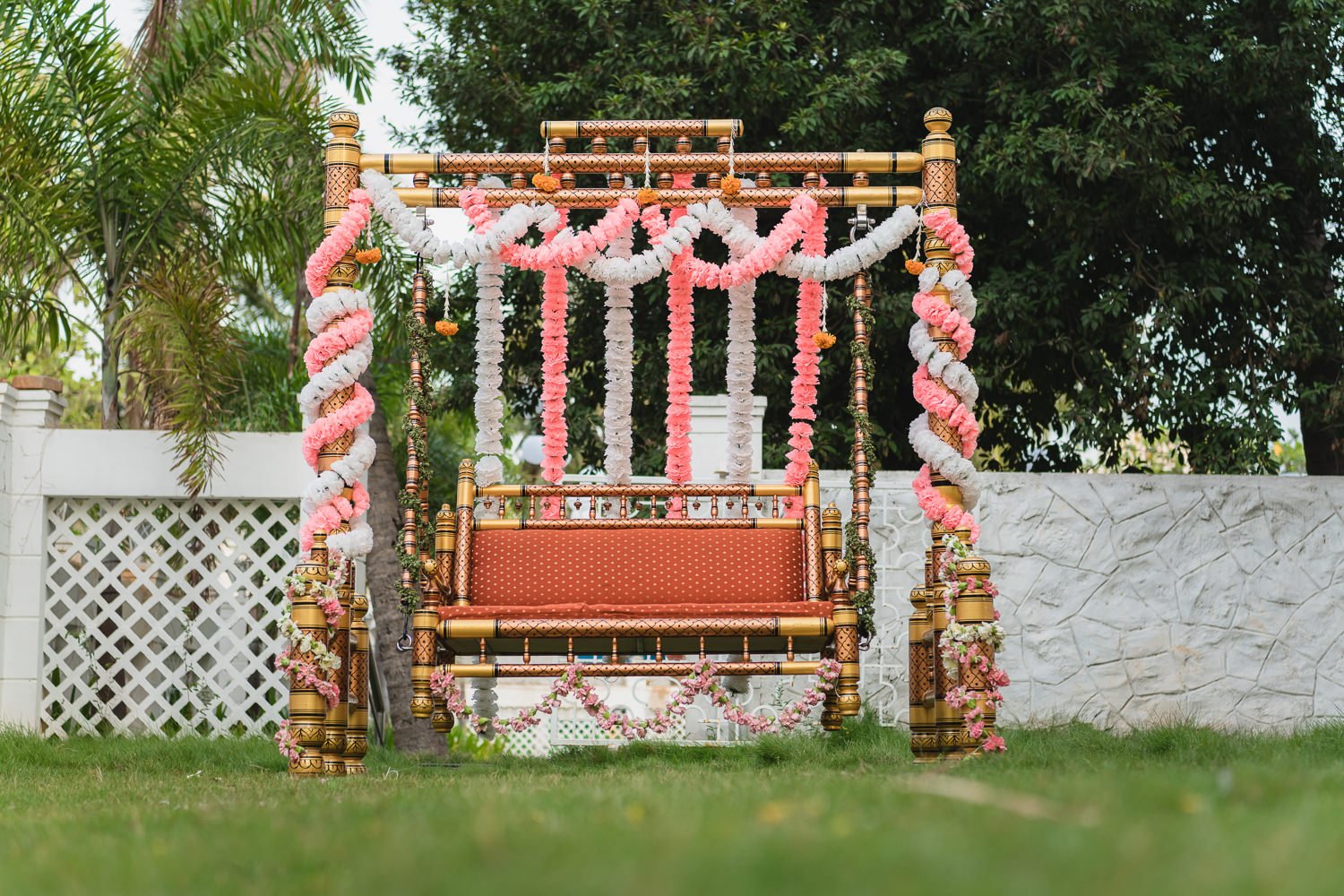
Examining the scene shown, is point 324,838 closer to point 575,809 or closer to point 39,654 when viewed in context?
point 575,809

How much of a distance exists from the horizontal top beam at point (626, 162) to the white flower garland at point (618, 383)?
648mm

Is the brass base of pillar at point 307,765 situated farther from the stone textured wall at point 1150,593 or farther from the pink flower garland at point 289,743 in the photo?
the stone textured wall at point 1150,593

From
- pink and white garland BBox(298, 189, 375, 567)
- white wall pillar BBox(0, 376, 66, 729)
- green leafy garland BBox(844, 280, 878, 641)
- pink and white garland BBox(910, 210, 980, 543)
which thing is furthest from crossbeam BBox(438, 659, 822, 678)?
white wall pillar BBox(0, 376, 66, 729)

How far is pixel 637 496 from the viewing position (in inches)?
264

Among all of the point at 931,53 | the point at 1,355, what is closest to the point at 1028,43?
the point at 931,53

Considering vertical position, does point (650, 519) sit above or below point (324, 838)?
above

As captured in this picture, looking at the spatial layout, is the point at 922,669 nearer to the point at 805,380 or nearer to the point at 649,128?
the point at 805,380

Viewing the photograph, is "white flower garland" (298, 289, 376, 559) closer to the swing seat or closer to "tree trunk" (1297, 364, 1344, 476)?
the swing seat

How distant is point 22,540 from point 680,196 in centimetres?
431

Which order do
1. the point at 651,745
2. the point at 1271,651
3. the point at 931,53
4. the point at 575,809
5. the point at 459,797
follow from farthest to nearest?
the point at 931,53 → the point at 1271,651 → the point at 651,745 → the point at 459,797 → the point at 575,809

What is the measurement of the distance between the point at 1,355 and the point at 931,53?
645cm

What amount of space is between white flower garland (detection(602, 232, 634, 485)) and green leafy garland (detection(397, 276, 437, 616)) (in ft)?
3.00

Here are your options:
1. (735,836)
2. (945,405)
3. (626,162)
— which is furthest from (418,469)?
(735,836)

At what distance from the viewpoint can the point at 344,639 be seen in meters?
5.85
